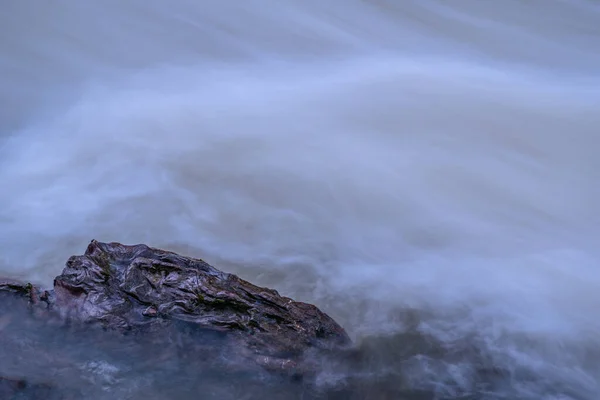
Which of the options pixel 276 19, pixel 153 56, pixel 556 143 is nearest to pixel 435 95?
pixel 556 143

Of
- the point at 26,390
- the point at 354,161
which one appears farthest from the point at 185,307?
the point at 354,161

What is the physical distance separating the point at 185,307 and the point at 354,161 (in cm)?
296

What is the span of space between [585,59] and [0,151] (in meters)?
6.73

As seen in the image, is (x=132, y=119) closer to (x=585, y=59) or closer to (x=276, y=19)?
(x=276, y=19)

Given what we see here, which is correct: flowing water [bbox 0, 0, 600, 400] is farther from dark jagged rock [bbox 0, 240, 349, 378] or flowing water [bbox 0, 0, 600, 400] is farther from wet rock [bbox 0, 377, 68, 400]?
wet rock [bbox 0, 377, 68, 400]

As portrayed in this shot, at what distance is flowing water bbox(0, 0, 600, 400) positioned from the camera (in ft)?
13.5

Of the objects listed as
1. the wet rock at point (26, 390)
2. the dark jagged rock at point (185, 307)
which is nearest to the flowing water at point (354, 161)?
the dark jagged rock at point (185, 307)

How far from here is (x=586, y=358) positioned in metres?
3.85

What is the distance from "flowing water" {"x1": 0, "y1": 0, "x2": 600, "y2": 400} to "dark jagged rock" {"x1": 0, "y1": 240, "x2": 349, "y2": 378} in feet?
1.62

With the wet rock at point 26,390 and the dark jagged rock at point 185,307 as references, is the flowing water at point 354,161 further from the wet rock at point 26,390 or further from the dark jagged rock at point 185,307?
the wet rock at point 26,390

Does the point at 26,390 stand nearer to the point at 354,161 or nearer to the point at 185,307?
the point at 185,307

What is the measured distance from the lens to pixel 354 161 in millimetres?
5969

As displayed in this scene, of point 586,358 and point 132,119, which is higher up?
point 132,119

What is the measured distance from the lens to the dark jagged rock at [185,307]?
334cm
